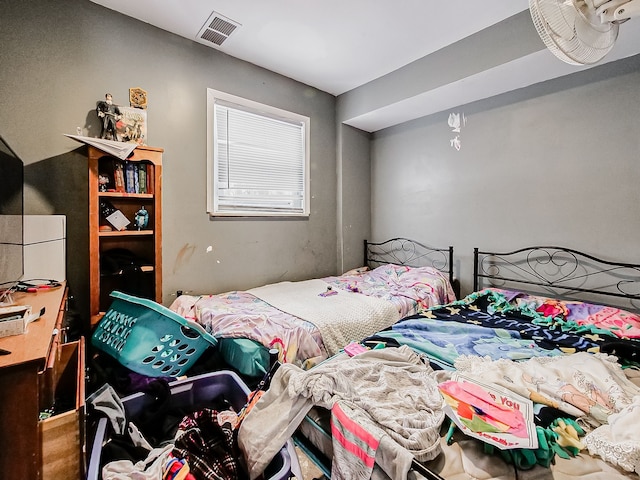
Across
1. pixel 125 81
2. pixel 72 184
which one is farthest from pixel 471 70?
pixel 72 184

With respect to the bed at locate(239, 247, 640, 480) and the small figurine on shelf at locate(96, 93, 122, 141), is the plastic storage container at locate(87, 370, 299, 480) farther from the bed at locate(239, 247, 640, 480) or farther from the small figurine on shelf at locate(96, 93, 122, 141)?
the small figurine on shelf at locate(96, 93, 122, 141)

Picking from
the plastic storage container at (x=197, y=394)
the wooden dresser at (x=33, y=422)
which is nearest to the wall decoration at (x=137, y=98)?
the wooden dresser at (x=33, y=422)

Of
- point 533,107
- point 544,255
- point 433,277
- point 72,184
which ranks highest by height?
point 533,107

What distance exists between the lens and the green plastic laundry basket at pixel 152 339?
1634 millimetres

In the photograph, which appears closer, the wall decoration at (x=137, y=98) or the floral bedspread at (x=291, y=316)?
the floral bedspread at (x=291, y=316)

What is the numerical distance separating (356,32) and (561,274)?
2.64 meters

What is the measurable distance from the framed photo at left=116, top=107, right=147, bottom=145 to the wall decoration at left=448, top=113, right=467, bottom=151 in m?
2.90

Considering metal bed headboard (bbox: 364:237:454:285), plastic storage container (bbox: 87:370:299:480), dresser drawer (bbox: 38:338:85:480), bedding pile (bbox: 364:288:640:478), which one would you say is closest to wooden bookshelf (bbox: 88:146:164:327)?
plastic storage container (bbox: 87:370:299:480)

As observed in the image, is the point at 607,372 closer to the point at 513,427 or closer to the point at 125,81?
the point at 513,427

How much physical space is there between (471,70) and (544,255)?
5.52 feet

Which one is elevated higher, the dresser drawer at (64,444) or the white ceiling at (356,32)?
the white ceiling at (356,32)

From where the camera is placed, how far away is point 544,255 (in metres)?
2.59

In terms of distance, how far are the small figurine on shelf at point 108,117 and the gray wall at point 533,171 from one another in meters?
2.87

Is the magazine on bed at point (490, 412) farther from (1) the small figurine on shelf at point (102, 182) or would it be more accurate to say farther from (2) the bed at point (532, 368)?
(1) the small figurine on shelf at point (102, 182)
